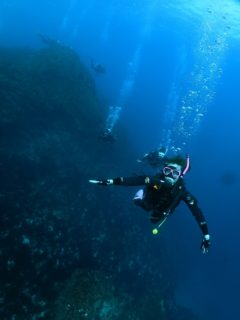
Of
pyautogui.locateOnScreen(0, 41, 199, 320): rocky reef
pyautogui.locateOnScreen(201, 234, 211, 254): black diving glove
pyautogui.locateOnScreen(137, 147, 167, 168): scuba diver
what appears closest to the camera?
pyautogui.locateOnScreen(201, 234, 211, 254): black diving glove

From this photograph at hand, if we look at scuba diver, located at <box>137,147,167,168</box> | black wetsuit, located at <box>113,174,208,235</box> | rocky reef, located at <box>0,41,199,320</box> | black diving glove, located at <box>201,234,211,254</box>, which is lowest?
rocky reef, located at <box>0,41,199,320</box>

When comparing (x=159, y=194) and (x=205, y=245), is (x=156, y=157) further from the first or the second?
(x=205, y=245)

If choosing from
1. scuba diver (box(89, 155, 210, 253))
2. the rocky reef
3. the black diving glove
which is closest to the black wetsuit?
scuba diver (box(89, 155, 210, 253))

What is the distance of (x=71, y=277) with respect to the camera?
10.4 meters

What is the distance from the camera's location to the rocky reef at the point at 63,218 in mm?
9688

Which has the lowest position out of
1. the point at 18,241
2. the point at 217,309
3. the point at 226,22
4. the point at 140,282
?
the point at 217,309

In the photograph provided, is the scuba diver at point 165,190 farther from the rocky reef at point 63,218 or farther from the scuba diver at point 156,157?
the scuba diver at point 156,157

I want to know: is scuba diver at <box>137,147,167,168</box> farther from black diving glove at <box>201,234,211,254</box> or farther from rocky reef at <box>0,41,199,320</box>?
black diving glove at <box>201,234,211,254</box>

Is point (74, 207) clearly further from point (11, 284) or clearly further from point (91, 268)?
point (11, 284)

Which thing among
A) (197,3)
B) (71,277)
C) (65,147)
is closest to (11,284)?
(71,277)

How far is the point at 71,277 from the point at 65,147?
22.5 ft

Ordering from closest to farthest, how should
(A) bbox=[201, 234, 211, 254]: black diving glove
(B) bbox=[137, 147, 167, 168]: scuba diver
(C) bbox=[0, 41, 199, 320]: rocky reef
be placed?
(A) bbox=[201, 234, 211, 254]: black diving glove < (C) bbox=[0, 41, 199, 320]: rocky reef < (B) bbox=[137, 147, 167, 168]: scuba diver

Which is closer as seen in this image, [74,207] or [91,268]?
[91,268]

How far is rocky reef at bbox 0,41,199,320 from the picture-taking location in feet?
31.8
